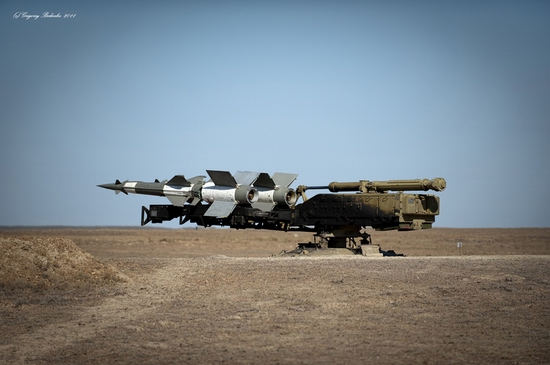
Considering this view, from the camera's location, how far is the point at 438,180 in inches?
902

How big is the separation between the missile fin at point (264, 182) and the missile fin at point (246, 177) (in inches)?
8.4

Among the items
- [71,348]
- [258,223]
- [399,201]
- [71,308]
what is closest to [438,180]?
[399,201]

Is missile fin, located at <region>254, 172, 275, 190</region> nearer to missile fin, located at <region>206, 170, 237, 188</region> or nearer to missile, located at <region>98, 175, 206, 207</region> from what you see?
missile fin, located at <region>206, 170, 237, 188</region>

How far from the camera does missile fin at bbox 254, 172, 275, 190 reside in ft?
83.1

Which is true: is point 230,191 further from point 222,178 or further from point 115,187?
point 115,187

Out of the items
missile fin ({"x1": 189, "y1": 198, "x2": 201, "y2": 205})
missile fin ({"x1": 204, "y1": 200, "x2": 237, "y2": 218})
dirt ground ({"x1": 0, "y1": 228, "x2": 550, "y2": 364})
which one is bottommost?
dirt ground ({"x1": 0, "y1": 228, "x2": 550, "y2": 364})

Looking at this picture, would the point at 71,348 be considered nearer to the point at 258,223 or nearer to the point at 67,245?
the point at 67,245

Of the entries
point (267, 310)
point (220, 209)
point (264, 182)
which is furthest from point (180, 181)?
point (267, 310)

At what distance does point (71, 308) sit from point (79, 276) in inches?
92.0

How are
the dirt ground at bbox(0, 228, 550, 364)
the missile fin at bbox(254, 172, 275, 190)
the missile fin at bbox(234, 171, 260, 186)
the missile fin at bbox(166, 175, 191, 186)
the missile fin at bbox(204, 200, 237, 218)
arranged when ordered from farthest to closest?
the missile fin at bbox(166, 175, 191, 186) → the missile fin at bbox(254, 172, 275, 190) → the missile fin at bbox(234, 171, 260, 186) → the missile fin at bbox(204, 200, 237, 218) → the dirt ground at bbox(0, 228, 550, 364)

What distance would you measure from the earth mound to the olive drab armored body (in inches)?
333

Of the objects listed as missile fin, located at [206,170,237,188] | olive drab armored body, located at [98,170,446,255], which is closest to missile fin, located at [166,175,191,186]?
olive drab armored body, located at [98,170,446,255]

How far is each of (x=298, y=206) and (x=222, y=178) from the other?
2884mm

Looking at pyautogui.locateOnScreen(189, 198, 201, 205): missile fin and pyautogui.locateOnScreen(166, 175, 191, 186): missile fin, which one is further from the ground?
pyautogui.locateOnScreen(166, 175, 191, 186): missile fin
